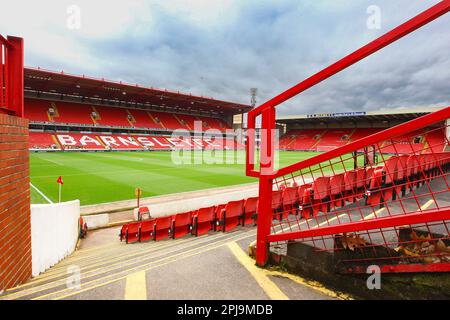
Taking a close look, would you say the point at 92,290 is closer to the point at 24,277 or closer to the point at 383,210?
the point at 24,277

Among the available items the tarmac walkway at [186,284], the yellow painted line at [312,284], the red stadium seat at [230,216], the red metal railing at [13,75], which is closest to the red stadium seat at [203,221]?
the red stadium seat at [230,216]

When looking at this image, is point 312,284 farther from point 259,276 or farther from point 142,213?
point 142,213

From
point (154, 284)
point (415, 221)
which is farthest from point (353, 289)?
point (154, 284)

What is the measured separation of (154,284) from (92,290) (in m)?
0.62

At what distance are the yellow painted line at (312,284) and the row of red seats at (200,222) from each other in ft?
10.7

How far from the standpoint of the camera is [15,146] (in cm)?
285

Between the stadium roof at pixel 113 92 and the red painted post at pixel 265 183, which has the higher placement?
the stadium roof at pixel 113 92

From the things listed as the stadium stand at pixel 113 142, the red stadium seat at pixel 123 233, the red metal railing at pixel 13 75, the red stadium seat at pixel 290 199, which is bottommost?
the red stadium seat at pixel 123 233

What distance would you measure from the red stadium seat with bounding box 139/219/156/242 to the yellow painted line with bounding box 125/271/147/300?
13.7 ft

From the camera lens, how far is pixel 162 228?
6844 mm

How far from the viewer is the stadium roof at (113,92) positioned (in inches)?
1438

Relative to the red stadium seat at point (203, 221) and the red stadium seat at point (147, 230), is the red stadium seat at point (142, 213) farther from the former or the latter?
the red stadium seat at point (203, 221)

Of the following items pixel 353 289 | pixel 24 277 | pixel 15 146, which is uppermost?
pixel 15 146

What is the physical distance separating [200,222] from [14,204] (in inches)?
161
